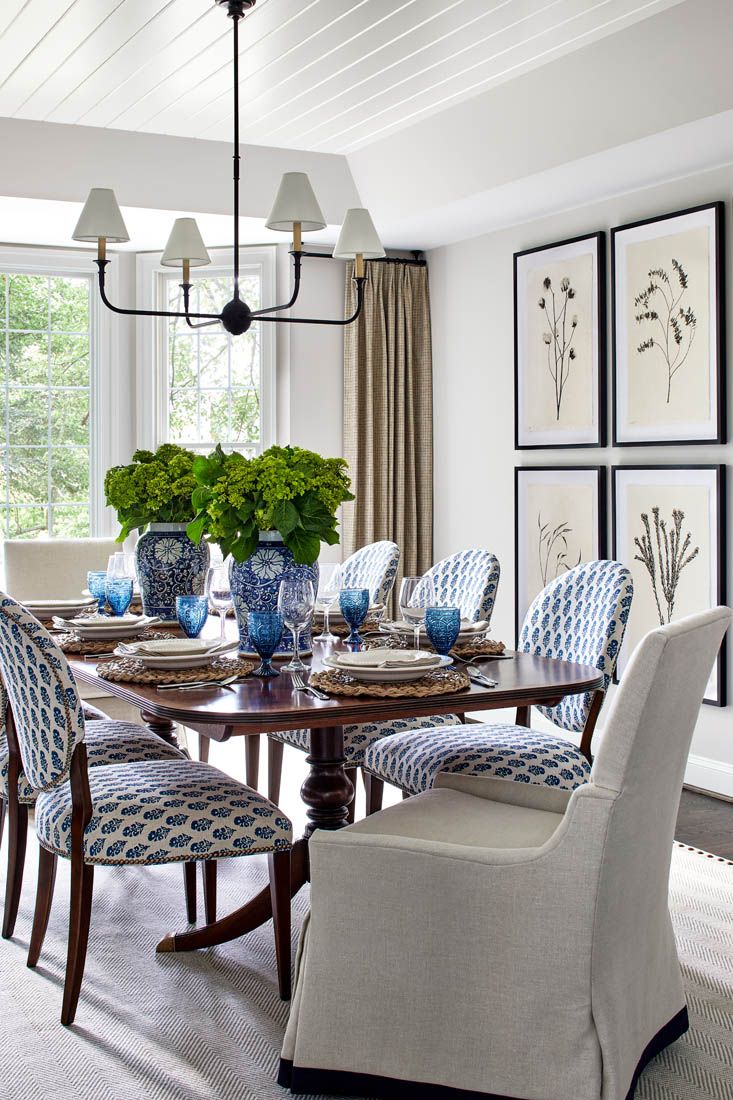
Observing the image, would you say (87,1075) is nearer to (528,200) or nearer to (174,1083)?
(174,1083)

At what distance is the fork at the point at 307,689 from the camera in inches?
89.9

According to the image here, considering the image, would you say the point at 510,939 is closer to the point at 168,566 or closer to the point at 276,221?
the point at 168,566

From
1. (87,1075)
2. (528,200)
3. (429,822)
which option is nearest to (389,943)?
(429,822)

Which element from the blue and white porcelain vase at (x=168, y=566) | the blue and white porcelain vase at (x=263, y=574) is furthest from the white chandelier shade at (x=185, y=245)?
the blue and white porcelain vase at (x=263, y=574)

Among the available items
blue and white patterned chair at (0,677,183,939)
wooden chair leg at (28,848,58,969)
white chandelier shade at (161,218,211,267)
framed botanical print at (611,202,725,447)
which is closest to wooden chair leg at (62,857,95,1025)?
wooden chair leg at (28,848,58,969)

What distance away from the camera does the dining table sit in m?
2.16

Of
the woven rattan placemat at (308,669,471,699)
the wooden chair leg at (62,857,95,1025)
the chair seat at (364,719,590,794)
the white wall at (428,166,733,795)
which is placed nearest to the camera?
the woven rattan placemat at (308,669,471,699)

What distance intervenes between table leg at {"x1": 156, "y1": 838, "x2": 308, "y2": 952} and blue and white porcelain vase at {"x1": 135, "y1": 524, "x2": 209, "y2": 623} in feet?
2.91

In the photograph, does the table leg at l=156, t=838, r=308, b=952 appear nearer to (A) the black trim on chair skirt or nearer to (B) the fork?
(B) the fork

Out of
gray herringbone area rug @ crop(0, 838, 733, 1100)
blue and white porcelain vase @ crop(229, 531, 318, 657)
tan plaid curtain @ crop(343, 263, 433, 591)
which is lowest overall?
gray herringbone area rug @ crop(0, 838, 733, 1100)

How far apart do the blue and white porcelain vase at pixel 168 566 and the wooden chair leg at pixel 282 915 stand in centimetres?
102

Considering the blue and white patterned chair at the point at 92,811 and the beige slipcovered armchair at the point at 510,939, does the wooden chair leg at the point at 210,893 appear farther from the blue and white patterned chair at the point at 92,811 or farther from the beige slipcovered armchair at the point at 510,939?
the beige slipcovered armchair at the point at 510,939

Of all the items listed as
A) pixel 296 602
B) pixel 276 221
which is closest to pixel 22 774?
pixel 296 602

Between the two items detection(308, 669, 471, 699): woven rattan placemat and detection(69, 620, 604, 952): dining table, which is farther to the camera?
detection(308, 669, 471, 699): woven rattan placemat
